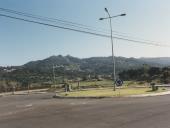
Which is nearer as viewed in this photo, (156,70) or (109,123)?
(109,123)

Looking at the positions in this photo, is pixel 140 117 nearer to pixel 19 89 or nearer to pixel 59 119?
pixel 59 119

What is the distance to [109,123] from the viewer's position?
16.1 meters

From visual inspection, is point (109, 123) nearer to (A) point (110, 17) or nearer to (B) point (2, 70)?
(A) point (110, 17)

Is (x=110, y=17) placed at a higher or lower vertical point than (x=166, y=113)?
higher

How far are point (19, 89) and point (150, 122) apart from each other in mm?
51711

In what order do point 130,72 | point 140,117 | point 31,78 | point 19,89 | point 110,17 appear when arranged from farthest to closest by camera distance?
A: point 130,72 → point 31,78 → point 19,89 → point 110,17 → point 140,117

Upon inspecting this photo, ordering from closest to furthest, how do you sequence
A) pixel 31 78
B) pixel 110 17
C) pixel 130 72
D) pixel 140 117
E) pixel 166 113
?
pixel 140 117
pixel 166 113
pixel 110 17
pixel 31 78
pixel 130 72

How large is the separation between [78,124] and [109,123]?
1330 mm

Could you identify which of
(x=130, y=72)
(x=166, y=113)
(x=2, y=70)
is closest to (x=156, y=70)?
(x=130, y=72)

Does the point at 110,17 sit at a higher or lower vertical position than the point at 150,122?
higher

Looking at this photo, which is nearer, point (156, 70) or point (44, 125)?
point (44, 125)

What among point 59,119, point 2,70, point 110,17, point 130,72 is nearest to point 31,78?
point 2,70

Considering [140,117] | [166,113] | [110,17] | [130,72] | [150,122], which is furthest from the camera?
[130,72]

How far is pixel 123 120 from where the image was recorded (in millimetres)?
16812
